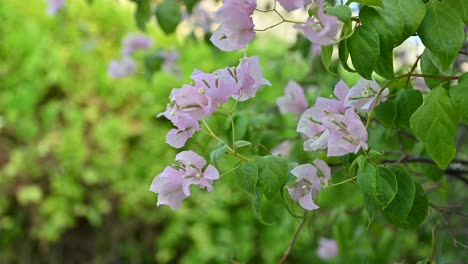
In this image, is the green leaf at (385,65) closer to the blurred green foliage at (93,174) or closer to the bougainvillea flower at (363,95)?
the bougainvillea flower at (363,95)

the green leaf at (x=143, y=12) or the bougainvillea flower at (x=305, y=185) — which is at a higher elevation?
the bougainvillea flower at (x=305, y=185)

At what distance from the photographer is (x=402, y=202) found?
745mm

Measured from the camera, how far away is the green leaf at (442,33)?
0.68 m

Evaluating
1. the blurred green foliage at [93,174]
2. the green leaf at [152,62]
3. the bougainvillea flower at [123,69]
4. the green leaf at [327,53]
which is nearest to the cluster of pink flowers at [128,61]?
the bougainvillea flower at [123,69]

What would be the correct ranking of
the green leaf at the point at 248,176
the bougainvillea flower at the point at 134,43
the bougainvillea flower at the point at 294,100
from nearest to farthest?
1. the green leaf at the point at 248,176
2. the bougainvillea flower at the point at 294,100
3. the bougainvillea flower at the point at 134,43

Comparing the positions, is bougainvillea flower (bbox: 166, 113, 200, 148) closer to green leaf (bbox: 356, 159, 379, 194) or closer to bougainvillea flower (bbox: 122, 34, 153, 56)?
green leaf (bbox: 356, 159, 379, 194)

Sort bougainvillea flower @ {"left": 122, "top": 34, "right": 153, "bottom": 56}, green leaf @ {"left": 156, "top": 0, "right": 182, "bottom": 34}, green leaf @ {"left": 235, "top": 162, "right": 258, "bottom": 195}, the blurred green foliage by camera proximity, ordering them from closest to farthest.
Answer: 1. green leaf @ {"left": 235, "top": 162, "right": 258, "bottom": 195}
2. green leaf @ {"left": 156, "top": 0, "right": 182, "bottom": 34}
3. bougainvillea flower @ {"left": 122, "top": 34, "right": 153, "bottom": 56}
4. the blurred green foliage

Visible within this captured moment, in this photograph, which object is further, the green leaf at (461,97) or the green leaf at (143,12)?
the green leaf at (143,12)

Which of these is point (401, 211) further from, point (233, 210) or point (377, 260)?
point (233, 210)

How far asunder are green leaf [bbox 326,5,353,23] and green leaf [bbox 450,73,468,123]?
14cm

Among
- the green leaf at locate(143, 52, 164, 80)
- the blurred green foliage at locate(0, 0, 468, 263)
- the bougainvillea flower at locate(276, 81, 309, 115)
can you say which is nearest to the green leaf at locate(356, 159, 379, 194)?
the bougainvillea flower at locate(276, 81, 309, 115)

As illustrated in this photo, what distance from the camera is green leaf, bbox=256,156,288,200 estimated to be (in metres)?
0.77

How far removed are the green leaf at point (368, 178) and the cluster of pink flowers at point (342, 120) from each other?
0.04 metres

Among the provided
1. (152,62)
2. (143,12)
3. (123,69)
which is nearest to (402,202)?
(143,12)
